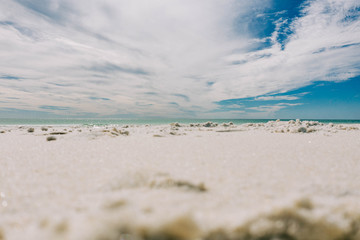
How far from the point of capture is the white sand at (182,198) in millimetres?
1080

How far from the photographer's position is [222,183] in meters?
1.96

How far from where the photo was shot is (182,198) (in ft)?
5.02

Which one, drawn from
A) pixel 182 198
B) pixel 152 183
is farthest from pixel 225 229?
pixel 152 183

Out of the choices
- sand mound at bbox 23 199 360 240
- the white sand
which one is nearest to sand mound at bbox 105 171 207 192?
the white sand

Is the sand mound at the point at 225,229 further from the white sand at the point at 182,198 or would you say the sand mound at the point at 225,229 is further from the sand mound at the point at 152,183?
the sand mound at the point at 152,183

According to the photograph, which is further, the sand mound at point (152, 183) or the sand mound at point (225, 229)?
the sand mound at point (152, 183)

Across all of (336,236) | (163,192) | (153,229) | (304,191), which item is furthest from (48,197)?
(304,191)

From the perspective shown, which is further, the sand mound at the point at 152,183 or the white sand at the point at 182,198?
the sand mound at the point at 152,183

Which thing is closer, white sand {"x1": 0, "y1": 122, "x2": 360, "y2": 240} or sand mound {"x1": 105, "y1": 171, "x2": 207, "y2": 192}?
white sand {"x1": 0, "y1": 122, "x2": 360, "y2": 240}

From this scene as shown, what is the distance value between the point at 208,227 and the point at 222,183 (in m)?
0.89

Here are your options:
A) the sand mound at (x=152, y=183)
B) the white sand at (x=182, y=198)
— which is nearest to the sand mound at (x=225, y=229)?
the white sand at (x=182, y=198)

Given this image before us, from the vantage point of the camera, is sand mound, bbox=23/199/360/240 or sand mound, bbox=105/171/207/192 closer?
sand mound, bbox=23/199/360/240

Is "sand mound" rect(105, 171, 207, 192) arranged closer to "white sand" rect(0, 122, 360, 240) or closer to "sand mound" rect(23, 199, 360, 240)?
"white sand" rect(0, 122, 360, 240)

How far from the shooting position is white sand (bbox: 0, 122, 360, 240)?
3.54ft
